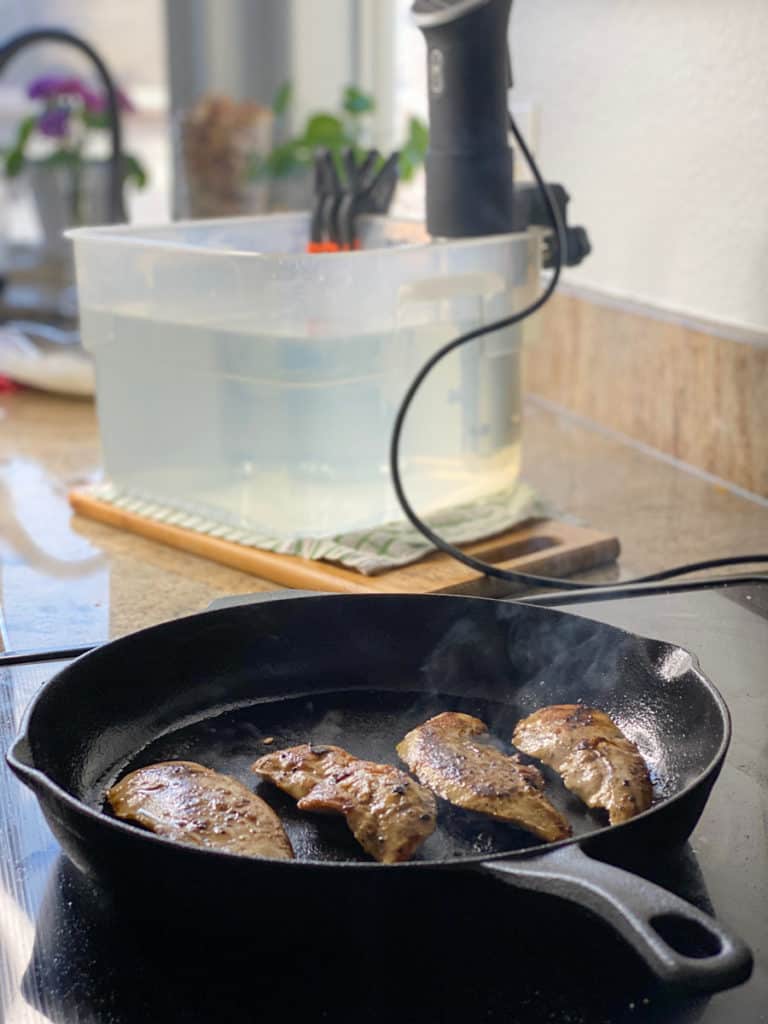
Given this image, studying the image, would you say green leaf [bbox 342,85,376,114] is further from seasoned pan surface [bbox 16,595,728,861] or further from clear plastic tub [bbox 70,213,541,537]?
seasoned pan surface [bbox 16,595,728,861]

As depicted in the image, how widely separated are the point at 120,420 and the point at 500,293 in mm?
375

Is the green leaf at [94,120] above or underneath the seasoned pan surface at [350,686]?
above

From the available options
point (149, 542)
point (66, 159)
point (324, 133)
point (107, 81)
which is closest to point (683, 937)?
point (149, 542)

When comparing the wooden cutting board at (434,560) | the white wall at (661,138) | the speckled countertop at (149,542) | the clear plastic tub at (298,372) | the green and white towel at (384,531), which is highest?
the white wall at (661,138)

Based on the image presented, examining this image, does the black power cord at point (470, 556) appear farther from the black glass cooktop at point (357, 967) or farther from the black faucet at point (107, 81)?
the black faucet at point (107, 81)

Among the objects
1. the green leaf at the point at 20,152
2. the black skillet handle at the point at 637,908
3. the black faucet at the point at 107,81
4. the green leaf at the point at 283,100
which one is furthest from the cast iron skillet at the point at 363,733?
the green leaf at the point at 20,152

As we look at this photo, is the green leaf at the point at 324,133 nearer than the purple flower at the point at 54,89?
Yes

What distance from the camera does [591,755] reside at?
1.94 ft

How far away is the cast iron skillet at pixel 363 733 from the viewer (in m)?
0.43

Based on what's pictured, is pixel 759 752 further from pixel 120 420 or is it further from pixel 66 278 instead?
pixel 66 278

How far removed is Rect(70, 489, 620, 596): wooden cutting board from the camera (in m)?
0.94

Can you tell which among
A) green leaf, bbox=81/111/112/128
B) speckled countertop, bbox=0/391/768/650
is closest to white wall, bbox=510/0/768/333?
speckled countertop, bbox=0/391/768/650

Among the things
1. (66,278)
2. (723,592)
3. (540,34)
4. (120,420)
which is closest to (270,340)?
(120,420)

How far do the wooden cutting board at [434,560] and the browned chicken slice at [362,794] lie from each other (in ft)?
1.00
